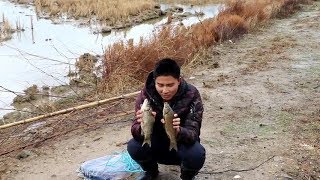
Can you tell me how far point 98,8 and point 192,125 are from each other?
2154 cm

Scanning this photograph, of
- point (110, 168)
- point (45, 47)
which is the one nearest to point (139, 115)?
point (110, 168)

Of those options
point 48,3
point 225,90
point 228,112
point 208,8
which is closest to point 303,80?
point 225,90

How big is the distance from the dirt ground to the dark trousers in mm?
535

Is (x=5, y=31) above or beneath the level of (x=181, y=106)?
beneath

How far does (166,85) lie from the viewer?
142 inches

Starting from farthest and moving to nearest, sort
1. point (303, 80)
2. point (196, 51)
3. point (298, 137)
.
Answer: point (196, 51) → point (303, 80) → point (298, 137)

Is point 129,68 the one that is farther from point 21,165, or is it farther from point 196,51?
point 21,165

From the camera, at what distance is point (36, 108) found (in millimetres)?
8625

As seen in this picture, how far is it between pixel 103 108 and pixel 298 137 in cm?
306

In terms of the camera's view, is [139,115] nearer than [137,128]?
Yes

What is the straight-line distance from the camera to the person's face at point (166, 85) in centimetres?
358

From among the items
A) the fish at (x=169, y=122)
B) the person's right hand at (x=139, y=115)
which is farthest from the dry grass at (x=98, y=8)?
the fish at (x=169, y=122)

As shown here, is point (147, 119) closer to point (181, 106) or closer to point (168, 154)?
point (181, 106)

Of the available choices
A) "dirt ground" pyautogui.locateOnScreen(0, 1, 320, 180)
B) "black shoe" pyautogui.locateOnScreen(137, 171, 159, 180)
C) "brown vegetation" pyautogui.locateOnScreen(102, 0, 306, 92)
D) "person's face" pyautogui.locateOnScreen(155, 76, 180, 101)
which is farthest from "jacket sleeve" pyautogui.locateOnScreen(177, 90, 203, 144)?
"brown vegetation" pyautogui.locateOnScreen(102, 0, 306, 92)
